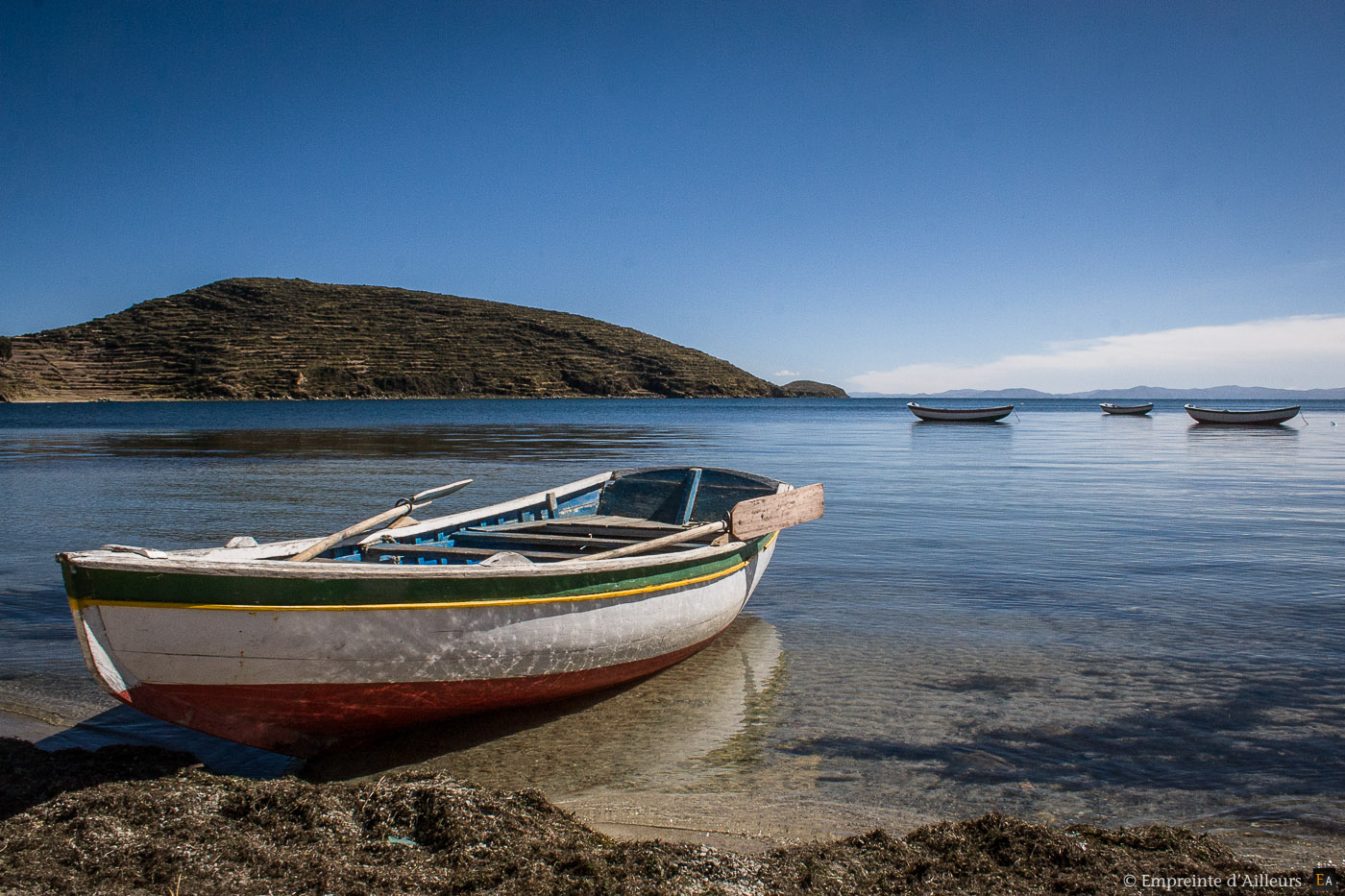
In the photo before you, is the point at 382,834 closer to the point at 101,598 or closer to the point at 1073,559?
the point at 101,598

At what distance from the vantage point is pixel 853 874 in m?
3.25

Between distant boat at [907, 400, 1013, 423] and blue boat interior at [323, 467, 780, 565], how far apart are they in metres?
49.6

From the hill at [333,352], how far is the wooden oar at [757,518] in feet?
349

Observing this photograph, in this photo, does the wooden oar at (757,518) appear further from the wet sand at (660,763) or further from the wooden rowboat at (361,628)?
the wet sand at (660,763)

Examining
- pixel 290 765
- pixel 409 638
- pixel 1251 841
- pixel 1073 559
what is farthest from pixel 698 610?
pixel 1073 559

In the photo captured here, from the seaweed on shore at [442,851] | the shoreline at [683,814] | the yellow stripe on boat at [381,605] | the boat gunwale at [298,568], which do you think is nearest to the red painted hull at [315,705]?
the shoreline at [683,814]

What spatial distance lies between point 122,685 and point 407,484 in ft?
48.1

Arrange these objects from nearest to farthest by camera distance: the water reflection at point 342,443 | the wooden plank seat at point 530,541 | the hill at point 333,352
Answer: the wooden plank seat at point 530,541, the water reflection at point 342,443, the hill at point 333,352

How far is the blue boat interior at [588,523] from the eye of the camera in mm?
6109

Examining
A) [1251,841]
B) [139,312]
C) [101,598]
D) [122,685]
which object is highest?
[139,312]

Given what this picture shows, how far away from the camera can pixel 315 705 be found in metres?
4.22

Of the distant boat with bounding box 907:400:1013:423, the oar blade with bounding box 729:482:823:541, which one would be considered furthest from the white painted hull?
the distant boat with bounding box 907:400:1013:423

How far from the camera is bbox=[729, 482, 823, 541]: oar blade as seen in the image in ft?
21.7

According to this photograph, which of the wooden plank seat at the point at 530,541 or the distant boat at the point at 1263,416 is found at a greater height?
the distant boat at the point at 1263,416
